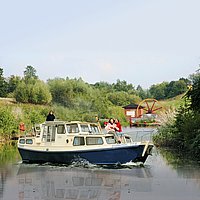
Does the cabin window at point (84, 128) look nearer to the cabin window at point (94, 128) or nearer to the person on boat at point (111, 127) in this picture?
the cabin window at point (94, 128)

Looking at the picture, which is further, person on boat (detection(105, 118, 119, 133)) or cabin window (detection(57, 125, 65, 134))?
person on boat (detection(105, 118, 119, 133))

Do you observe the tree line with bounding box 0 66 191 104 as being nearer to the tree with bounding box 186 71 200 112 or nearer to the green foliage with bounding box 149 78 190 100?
the tree with bounding box 186 71 200 112

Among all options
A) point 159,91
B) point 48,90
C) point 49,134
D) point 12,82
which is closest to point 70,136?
point 49,134

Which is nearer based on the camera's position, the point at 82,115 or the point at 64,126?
the point at 64,126

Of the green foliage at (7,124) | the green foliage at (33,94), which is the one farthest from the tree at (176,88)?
the green foliage at (7,124)

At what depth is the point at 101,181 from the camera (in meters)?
17.0

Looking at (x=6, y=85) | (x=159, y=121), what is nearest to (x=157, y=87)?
(x=6, y=85)

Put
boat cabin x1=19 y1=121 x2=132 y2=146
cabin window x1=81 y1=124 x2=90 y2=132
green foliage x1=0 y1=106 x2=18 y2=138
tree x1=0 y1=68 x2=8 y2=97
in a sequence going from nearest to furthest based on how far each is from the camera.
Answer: boat cabin x1=19 y1=121 x2=132 y2=146
cabin window x1=81 y1=124 x2=90 y2=132
green foliage x1=0 y1=106 x2=18 y2=138
tree x1=0 y1=68 x2=8 y2=97

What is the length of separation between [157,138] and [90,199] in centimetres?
2149

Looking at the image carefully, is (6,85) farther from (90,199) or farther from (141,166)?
(90,199)

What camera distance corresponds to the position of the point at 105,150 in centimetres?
2161

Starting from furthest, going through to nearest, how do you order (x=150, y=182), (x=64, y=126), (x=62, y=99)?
(x=62, y=99), (x=64, y=126), (x=150, y=182)

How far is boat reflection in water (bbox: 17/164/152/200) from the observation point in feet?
46.4

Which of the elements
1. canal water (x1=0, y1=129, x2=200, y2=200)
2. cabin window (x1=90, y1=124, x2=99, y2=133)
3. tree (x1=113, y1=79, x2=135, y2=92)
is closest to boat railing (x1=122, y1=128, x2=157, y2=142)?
cabin window (x1=90, y1=124, x2=99, y2=133)
